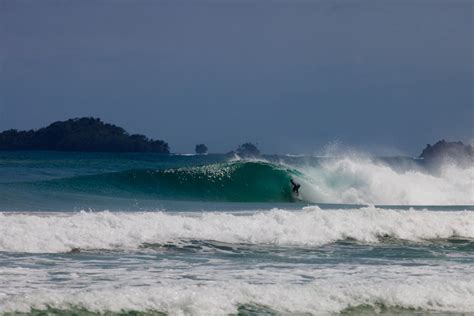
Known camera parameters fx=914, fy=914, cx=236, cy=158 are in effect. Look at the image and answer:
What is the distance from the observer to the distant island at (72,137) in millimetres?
103062

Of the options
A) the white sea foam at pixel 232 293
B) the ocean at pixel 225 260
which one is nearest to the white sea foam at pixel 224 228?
the ocean at pixel 225 260

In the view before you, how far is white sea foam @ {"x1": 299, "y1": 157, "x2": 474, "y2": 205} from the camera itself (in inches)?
1324

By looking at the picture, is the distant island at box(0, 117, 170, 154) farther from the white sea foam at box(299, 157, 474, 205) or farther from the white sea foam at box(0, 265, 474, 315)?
the white sea foam at box(0, 265, 474, 315)

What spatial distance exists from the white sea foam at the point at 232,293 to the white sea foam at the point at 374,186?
20406 mm

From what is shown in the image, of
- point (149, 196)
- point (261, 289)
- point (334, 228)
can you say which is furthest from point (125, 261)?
point (149, 196)

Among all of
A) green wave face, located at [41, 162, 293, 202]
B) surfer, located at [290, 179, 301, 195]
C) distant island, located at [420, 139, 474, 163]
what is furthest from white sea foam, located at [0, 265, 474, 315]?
distant island, located at [420, 139, 474, 163]

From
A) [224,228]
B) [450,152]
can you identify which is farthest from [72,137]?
[224,228]

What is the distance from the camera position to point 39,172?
44406 mm

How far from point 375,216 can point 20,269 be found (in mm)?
9587

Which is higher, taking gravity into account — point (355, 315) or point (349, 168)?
point (349, 168)

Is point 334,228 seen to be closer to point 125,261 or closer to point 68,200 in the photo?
point 125,261

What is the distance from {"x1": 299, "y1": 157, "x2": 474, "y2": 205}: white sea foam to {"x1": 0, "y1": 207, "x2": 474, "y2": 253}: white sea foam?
1233cm

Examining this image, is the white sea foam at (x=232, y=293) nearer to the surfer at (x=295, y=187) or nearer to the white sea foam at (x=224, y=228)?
the white sea foam at (x=224, y=228)

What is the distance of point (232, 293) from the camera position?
430 inches
